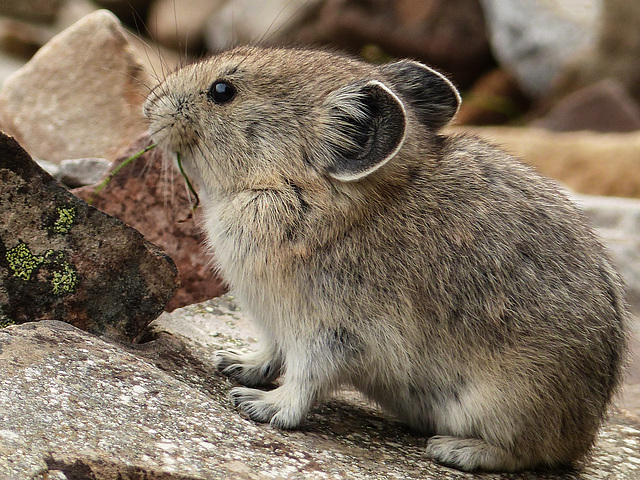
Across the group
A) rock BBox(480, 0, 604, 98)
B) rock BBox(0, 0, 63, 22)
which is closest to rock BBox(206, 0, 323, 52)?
rock BBox(480, 0, 604, 98)

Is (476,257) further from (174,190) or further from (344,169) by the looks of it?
(174,190)

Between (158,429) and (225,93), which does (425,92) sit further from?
(158,429)

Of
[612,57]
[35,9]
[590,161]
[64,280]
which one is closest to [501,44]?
[612,57]

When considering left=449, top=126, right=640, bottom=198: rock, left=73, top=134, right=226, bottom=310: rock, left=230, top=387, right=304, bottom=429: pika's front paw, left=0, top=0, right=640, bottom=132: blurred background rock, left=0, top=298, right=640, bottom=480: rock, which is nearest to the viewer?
left=0, top=298, right=640, bottom=480: rock

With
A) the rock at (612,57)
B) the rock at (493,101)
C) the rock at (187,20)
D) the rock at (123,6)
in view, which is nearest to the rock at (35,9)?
the rock at (123,6)

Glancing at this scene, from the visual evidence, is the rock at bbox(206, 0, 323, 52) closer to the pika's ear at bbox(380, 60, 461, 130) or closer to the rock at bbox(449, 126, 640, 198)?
the rock at bbox(449, 126, 640, 198)

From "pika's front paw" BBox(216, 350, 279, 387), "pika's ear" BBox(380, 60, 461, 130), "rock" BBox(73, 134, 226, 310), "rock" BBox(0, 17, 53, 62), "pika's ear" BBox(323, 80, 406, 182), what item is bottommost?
"pika's front paw" BBox(216, 350, 279, 387)
